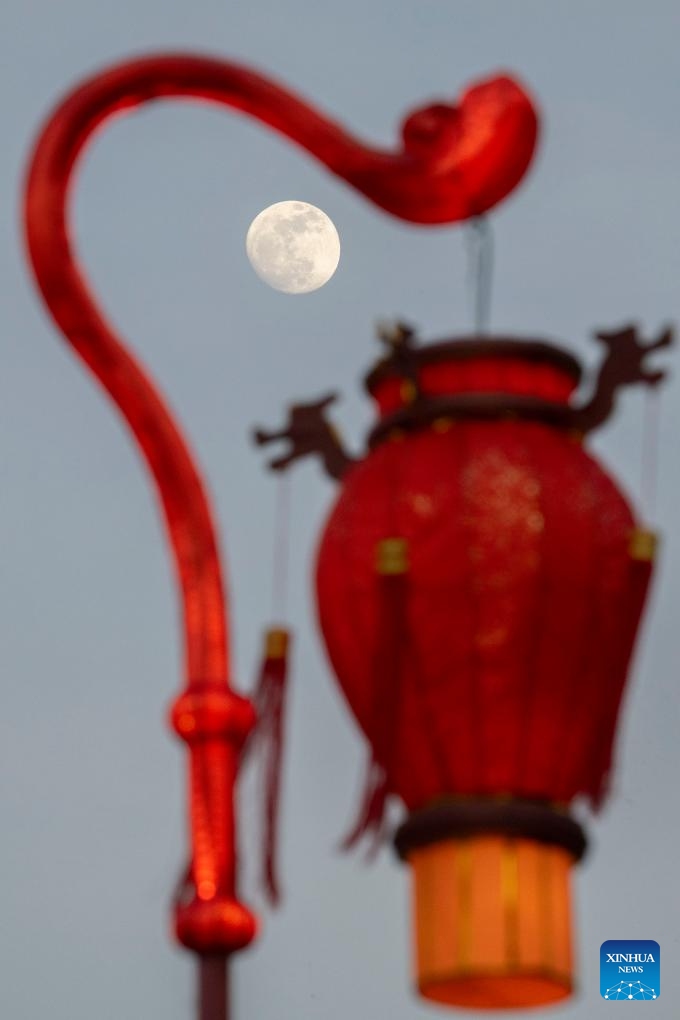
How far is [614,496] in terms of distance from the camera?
486 inches

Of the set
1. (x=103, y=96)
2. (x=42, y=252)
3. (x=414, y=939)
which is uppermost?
(x=103, y=96)

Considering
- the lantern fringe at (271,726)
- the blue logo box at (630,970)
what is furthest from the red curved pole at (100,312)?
the blue logo box at (630,970)

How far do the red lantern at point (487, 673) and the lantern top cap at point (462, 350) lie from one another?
0.52m

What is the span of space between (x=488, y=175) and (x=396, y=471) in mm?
1478

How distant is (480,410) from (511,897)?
2.33 metres

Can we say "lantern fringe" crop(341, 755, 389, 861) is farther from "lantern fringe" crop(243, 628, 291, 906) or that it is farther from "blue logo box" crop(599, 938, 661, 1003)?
"blue logo box" crop(599, 938, 661, 1003)

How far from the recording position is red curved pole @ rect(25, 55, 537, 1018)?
11008 millimetres

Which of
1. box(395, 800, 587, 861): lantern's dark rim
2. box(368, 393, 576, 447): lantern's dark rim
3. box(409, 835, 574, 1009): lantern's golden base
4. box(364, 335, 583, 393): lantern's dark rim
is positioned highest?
box(364, 335, 583, 393): lantern's dark rim

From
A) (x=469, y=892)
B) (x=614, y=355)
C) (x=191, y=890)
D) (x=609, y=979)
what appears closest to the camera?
(x=191, y=890)

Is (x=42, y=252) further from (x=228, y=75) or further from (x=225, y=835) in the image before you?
(x=225, y=835)

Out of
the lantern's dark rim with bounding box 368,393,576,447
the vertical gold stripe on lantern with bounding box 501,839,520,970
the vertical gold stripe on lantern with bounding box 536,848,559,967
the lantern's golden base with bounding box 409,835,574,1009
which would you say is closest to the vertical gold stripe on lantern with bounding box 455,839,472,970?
the lantern's golden base with bounding box 409,835,574,1009

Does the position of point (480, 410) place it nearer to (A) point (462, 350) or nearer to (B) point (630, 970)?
(A) point (462, 350)

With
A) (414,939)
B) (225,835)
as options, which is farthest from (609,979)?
(225,835)

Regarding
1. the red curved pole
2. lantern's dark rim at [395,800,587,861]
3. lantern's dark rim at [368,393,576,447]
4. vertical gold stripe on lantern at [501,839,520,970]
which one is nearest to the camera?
the red curved pole
